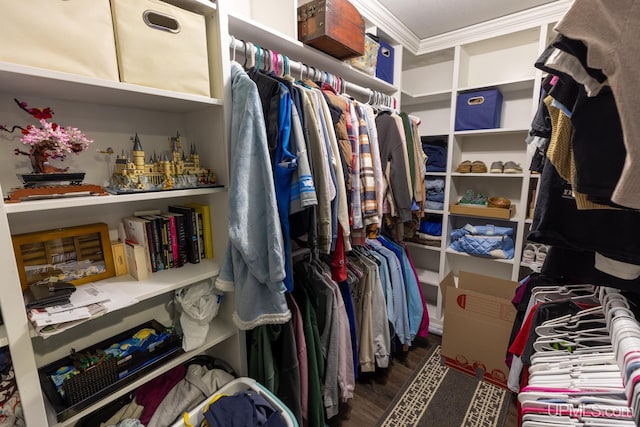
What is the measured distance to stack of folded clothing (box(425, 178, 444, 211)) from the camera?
8.09 ft

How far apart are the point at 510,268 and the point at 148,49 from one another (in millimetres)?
2875

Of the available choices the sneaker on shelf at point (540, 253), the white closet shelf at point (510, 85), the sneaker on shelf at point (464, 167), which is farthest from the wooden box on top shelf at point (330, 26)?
the sneaker on shelf at point (540, 253)

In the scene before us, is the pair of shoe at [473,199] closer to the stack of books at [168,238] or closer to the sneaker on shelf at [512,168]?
the sneaker on shelf at [512,168]

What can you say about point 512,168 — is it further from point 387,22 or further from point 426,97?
point 387,22

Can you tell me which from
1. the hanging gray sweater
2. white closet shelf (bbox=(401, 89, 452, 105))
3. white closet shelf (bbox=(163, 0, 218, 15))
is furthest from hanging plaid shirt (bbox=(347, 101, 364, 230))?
white closet shelf (bbox=(401, 89, 452, 105))

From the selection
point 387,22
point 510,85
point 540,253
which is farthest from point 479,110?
point 540,253

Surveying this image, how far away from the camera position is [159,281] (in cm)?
110

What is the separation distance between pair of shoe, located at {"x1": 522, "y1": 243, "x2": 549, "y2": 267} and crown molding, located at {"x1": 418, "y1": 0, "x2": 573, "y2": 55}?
4.90 ft

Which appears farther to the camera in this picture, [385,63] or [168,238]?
[385,63]

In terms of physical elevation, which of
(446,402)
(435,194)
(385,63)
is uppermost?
(385,63)

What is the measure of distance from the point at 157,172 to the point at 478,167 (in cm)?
222

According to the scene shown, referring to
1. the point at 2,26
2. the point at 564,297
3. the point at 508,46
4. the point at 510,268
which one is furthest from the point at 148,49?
the point at 510,268

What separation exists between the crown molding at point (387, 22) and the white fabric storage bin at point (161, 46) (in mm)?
1014

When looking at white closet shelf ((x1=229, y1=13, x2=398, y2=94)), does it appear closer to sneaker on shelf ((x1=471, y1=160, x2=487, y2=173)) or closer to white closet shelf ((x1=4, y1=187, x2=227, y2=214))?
white closet shelf ((x1=4, y1=187, x2=227, y2=214))
